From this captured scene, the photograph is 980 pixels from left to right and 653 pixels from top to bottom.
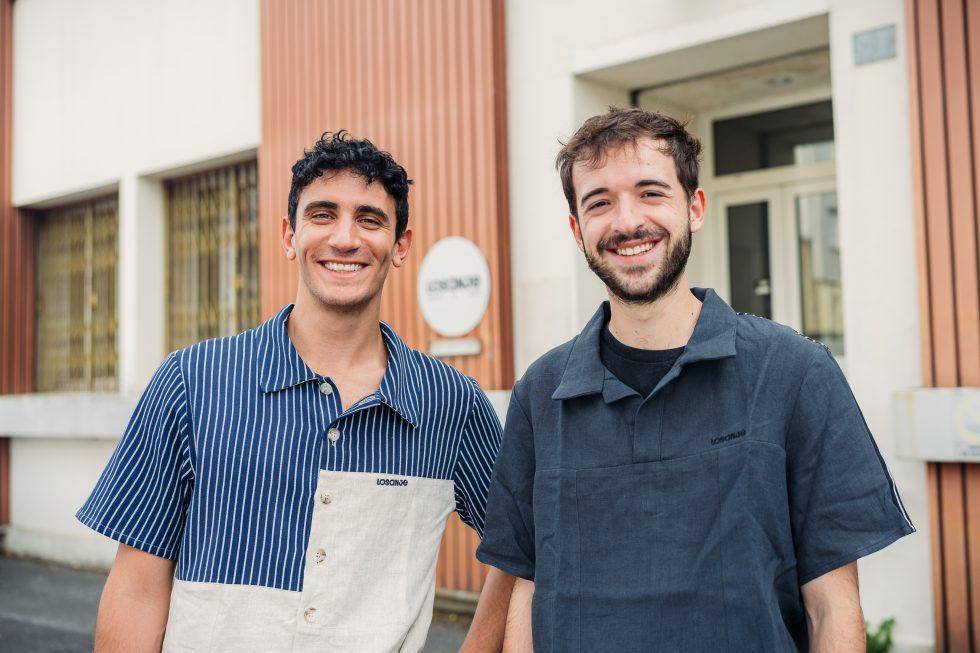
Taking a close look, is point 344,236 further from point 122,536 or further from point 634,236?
point 122,536

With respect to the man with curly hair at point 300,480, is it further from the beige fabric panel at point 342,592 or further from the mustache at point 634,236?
the mustache at point 634,236

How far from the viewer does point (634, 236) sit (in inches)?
80.7

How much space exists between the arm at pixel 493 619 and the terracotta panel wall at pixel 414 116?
3.87 m

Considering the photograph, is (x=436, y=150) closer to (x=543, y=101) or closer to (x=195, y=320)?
(x=543, y=101)

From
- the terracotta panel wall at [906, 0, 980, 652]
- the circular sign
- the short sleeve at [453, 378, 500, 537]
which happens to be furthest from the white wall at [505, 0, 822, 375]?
the short sleeve at [453, 378, 500, 537]

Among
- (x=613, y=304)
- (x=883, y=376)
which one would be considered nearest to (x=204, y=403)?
(x=613, y=304)

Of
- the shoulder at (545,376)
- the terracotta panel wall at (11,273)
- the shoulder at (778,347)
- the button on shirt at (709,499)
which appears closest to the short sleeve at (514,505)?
the shoulder at (545,376)

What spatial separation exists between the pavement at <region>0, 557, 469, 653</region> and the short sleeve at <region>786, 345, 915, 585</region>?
13.5ft

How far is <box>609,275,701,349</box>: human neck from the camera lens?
6.81ft

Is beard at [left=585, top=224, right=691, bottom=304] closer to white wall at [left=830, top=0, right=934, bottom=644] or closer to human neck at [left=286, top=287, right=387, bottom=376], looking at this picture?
human neck at [left=286, top=287, right=387, bottom=376]

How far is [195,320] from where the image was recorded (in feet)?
28.6

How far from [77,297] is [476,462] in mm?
8475

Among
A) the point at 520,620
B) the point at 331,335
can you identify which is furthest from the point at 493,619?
the point at 331,335

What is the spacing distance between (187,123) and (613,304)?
7132 millimetres
